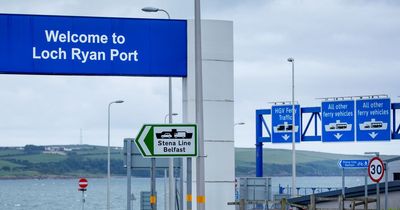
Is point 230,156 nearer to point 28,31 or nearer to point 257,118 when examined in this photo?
point 28,31

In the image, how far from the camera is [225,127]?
28578 millimetres

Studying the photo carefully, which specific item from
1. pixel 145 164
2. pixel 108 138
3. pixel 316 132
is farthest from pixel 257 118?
pixel 145 164

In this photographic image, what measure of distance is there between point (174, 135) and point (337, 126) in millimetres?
37913

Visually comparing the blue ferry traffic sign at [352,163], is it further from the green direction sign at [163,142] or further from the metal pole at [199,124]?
the green direction sign at [163,142]

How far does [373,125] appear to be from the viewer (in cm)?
5588

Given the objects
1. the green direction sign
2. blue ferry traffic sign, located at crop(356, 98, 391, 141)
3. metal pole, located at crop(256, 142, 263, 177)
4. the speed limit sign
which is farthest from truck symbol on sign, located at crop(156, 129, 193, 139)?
metal pole, located at crop(256, 142, 263, 177)

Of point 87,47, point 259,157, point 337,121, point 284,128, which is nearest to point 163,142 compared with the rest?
point 87,47

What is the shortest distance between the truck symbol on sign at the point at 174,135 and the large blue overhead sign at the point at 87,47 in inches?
271

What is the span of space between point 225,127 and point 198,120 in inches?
243

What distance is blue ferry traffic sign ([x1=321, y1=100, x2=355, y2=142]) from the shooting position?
5694 centimetres

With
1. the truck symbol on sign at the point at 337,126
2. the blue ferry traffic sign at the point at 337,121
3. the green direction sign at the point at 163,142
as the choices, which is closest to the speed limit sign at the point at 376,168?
the green direction sign at the point at 163,142

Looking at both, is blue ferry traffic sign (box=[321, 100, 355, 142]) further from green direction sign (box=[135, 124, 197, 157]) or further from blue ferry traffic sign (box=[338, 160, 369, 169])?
green direction sign (box=[135, 124, 197, 157])

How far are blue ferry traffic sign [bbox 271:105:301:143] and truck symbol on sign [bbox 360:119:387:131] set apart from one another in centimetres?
686

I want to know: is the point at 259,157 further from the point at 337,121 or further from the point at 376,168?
the point at 376,168
